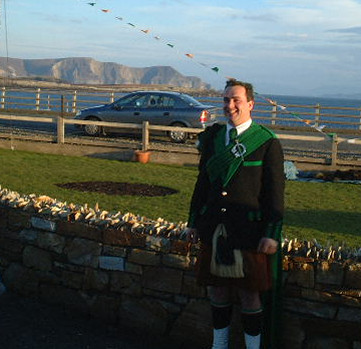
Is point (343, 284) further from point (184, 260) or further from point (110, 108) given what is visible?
point (110, 108)

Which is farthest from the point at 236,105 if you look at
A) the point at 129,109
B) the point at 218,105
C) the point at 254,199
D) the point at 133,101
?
the point at 218,105

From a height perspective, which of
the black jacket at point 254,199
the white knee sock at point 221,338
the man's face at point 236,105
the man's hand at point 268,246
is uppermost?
the man's face at point 236,105

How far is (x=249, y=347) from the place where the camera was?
4523 millimetres

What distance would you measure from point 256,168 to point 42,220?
2.42m

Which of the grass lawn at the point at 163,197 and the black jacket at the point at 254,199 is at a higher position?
the black jacket at the point at 254,199

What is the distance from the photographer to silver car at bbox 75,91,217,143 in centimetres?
2108

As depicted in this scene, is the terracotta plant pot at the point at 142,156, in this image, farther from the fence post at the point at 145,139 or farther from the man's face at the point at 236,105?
the man's face at the point at 236,105

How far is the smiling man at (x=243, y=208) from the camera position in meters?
4.28

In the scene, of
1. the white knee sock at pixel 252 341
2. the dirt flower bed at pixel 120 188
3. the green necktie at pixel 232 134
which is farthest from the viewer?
the dirt flower bed at pixel 120 188

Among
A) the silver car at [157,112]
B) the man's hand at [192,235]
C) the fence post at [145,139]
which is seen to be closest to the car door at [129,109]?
the silver car at [157,112]

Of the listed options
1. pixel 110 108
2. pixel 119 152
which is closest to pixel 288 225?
pixel 119 152

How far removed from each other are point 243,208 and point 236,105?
25.8 inches

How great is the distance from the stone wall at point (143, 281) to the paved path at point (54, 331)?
0.12 m

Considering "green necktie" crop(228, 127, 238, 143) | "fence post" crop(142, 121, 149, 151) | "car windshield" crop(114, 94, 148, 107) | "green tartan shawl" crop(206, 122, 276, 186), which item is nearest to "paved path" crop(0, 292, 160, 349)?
"green tartan shawl" crop(206, 122, 276, 186)
